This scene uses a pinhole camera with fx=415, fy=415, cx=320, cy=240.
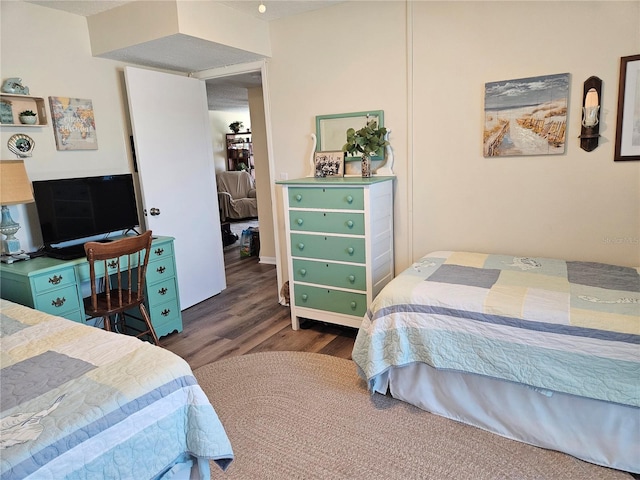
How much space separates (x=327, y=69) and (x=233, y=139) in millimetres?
6024

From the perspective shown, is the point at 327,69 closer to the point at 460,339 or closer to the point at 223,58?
the point at 223,58

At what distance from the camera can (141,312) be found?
2.88 m

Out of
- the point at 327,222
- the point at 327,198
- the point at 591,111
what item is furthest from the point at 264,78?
the point at 591,111

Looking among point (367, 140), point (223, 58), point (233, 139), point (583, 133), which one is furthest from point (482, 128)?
point (233, 139)

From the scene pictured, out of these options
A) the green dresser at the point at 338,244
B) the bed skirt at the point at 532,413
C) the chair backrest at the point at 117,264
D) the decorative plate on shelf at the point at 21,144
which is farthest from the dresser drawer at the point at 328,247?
the decorative plate on shelf at the point at 21,144

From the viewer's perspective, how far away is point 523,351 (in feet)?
5.94

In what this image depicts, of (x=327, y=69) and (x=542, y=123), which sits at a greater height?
(x=327, y=69)

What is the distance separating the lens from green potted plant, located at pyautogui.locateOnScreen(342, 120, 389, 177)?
3014mm

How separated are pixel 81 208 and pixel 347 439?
2.29m

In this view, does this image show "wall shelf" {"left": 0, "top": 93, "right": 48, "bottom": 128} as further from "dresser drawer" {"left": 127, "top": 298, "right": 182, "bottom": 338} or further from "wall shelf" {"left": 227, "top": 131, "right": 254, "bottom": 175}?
"wall shelf" {"left": 227, "top": 131, "right": 254, "bottom": 175}

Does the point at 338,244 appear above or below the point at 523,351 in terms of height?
above

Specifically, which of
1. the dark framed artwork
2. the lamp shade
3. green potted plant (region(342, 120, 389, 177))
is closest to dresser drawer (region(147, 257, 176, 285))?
the lamp shade

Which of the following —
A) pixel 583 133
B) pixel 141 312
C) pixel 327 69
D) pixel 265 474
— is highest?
pixel 327 69

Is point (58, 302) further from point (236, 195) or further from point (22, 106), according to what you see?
point (236, 195)
